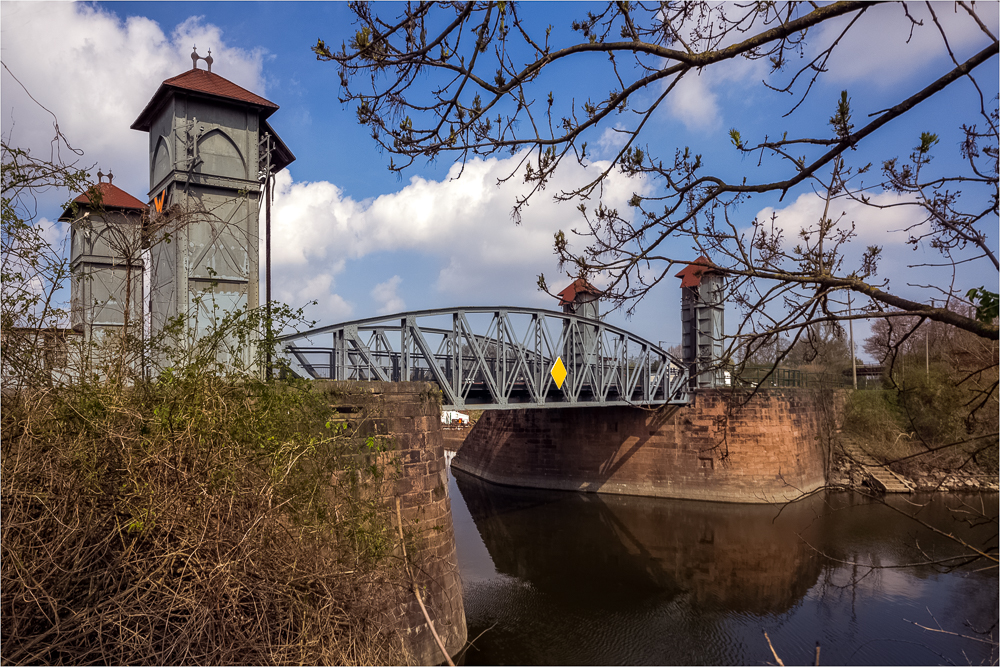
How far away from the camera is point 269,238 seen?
1143cm

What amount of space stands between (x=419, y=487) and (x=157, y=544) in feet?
19.3

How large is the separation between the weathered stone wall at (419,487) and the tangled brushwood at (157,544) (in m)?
3.59

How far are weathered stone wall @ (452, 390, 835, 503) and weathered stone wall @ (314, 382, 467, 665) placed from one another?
16.1 metres

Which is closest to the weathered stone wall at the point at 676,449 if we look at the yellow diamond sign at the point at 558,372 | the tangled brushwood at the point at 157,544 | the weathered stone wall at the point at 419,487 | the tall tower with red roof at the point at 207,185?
the yellow diamond sign at the point at 558,372

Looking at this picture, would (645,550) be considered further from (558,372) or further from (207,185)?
(207,185)

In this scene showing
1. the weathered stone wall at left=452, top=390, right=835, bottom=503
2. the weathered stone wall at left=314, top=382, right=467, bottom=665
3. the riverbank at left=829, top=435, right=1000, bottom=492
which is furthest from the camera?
the riverbank at left=829, top=435, right=1000, bottom=492

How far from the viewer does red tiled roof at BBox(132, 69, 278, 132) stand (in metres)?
10.3

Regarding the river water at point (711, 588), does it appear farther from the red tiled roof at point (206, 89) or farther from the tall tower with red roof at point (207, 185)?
the red tiled roof at point (206, 89)

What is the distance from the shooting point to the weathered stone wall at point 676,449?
82.8 feet

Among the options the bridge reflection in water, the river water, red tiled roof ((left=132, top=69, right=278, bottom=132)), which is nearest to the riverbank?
the river water

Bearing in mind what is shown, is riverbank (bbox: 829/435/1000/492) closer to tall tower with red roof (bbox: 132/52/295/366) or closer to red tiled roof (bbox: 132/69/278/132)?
tall tower with red roof (bbox: 132/52/295/366)

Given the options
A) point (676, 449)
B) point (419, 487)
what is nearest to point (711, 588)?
point (419, 487)

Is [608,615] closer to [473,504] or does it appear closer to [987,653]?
[987,653]

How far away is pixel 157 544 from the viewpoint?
467 centimetres
